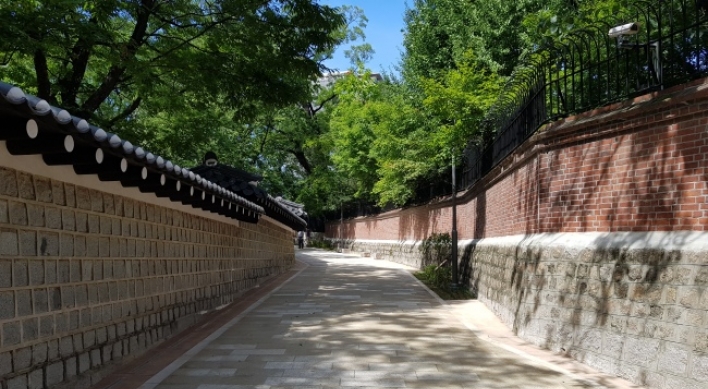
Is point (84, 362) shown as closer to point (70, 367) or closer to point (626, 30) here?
point (70, 367)

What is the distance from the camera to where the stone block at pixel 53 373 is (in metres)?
4.75

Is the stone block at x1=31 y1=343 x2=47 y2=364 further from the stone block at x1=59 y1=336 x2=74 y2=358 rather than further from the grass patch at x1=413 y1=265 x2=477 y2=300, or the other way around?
the grass patch at x1=413 y1=265 x2=477 y2=300

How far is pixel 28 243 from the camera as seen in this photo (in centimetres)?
462

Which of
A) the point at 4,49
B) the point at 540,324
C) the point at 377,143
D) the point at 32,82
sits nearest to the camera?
the point at 540,324

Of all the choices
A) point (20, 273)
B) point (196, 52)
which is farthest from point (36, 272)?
point (196, 52)

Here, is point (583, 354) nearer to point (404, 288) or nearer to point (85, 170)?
point (85, 170)

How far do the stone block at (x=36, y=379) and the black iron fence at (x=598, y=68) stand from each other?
6583 millimetres

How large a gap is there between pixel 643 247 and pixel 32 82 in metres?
12.4

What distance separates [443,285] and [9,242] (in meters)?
11.9

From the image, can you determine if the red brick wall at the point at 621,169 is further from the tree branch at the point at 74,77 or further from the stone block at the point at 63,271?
the tree branch at the point at 74,77

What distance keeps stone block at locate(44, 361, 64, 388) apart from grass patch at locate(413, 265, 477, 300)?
9427 millimetres

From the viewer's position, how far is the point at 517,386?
5.66 metres

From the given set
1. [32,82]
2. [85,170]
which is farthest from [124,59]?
[85,170]

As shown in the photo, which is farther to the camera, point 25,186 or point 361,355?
point 361,355
